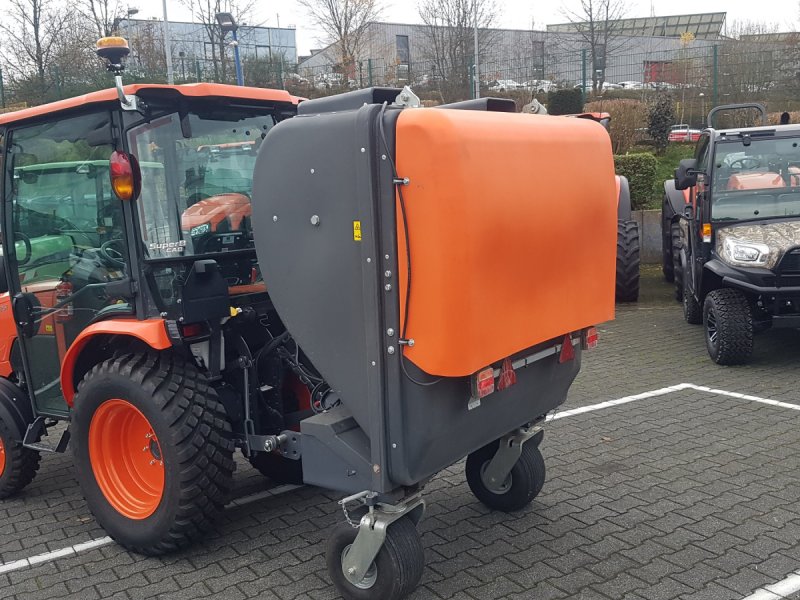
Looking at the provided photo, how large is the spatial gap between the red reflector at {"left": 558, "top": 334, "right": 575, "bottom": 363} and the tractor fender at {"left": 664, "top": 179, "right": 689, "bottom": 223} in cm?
659

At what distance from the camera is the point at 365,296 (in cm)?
305

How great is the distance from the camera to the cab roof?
363 cm

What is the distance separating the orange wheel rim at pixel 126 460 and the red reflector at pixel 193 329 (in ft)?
1.68

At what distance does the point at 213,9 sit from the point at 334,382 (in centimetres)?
2695

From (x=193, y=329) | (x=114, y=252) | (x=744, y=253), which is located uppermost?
(x=114, y=252)

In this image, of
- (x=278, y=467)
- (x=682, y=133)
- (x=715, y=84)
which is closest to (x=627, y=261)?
(x=278, y=467)

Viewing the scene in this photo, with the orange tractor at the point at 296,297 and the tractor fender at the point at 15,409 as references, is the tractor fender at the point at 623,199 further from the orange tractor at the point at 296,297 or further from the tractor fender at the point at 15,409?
the tractor fender at the point at 15,409

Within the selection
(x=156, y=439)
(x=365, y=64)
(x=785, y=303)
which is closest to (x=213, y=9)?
(x=365, y=64)

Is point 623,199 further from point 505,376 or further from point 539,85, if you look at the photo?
point 539,85

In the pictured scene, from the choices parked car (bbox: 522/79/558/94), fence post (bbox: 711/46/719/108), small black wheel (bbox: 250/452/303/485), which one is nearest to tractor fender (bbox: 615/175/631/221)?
small black wheel (bbox: 250/452/303/485)

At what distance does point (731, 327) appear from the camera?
23.2ft

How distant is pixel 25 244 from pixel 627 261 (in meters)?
7.39

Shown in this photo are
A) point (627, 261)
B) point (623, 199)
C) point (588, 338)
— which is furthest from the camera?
point (623, 199)

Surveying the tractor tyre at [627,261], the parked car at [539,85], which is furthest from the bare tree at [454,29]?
the tractor tyre at [627,261]
